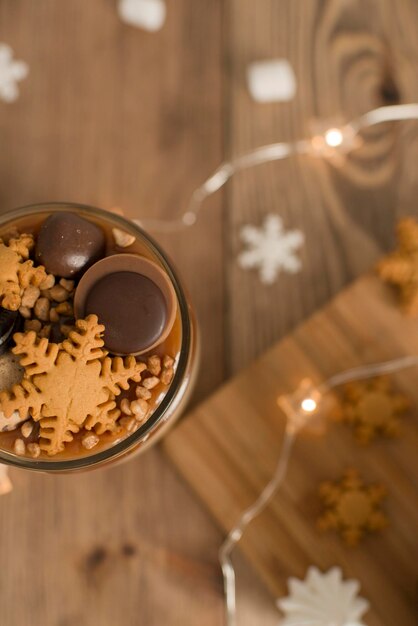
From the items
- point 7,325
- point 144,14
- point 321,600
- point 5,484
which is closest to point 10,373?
point 7,325

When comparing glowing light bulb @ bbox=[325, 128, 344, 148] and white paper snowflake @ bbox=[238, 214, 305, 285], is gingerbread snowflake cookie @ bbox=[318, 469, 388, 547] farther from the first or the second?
glowing light bulb @ bbox=[325, 128, 344, 148]

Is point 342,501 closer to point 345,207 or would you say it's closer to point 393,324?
point 393,324

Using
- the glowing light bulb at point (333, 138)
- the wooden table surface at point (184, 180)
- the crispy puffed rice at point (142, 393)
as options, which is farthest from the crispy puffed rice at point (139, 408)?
the glowing light bulb at point (333, 138)

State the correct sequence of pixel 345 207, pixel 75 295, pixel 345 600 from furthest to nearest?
pixel 345 207 < pixel 345 600 < pixel 75 295

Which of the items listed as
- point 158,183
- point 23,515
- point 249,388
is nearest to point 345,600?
point 249,388

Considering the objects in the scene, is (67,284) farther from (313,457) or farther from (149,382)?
(313,457)

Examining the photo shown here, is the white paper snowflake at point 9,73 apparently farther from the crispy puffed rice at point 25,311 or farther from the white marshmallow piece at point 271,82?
the crispy puffed rice at point 25,311
